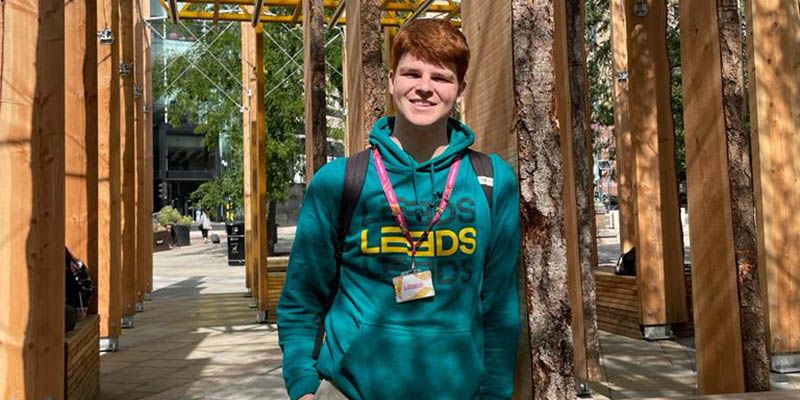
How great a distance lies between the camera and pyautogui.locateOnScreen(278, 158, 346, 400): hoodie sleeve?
5.67ft

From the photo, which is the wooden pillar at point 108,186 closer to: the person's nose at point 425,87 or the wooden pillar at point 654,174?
the wooden pillar at point 654,174

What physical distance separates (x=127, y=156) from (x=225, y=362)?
4.44 metres

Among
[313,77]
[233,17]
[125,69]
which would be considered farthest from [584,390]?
[233,17]

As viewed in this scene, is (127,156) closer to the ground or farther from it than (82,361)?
farther from it

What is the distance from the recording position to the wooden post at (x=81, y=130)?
662 centimetres

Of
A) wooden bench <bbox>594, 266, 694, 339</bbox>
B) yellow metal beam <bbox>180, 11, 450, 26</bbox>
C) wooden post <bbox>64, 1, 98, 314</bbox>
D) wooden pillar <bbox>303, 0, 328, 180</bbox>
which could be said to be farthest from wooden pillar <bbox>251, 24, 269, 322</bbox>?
wooden bench <bbox>594, 266, 694, 339</bbox>

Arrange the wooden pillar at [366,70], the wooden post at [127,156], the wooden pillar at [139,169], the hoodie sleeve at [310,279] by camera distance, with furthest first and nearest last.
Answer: the wooden pillar at [139,169] → the wooden post at [127,156] → the wooden pillar at [366,70] → the hoodie sleeve at [310,279]

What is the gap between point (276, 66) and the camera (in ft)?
66.6

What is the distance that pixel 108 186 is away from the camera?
8.20m

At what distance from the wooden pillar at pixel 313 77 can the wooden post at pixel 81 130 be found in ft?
6.03

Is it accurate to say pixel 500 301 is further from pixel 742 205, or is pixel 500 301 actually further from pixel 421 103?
pixel 742 205

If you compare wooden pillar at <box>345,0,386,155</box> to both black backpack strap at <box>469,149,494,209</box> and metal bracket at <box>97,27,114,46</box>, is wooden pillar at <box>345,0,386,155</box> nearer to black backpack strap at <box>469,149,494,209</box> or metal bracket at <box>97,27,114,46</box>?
black backpack strap at <box>469,149,494,209</box>

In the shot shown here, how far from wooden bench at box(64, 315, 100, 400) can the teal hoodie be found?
357cm

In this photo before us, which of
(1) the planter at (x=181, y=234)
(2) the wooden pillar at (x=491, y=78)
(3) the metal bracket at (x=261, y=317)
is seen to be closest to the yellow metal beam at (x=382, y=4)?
(3) the metal bracket at (x=261, y=317)
